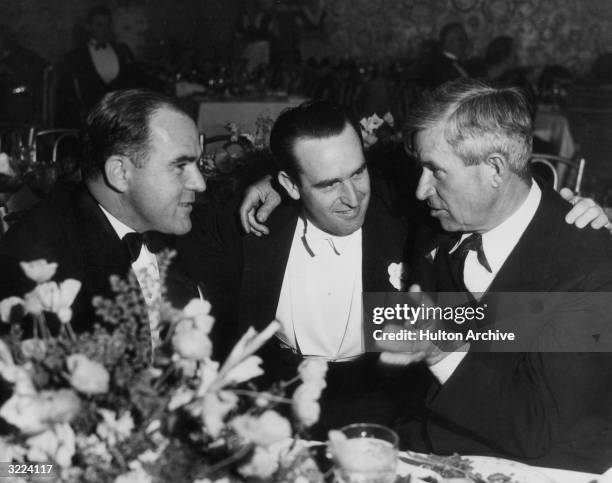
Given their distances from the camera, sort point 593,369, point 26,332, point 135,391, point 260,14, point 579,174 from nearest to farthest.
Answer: point 135,391 < point 593,369 < point 26,332 < point 579,174 < point 260,14

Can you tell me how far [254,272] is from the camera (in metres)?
2.37

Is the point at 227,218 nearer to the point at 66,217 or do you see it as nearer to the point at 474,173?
the point at 66,217

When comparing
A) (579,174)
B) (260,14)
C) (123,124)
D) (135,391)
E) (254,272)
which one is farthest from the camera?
(260,14)

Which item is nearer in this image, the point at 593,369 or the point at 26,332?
the point at 593,369

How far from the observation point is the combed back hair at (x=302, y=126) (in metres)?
2.13

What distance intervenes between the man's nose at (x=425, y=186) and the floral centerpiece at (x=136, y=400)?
1.07 meters

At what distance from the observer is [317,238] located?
2410 millimetres

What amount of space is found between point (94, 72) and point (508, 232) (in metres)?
6.51

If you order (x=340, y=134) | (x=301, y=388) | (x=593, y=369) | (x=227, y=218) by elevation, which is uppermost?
(x=340, y=134)

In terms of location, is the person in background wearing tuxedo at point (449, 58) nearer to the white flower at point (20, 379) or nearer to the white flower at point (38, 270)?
the white flower at point (38, 270)

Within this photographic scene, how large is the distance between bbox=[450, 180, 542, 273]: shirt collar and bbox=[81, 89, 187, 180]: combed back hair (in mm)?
1019

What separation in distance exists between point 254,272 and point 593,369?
1215 mm

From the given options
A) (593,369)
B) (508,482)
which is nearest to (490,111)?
(593,369)

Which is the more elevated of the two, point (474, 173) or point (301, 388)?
point (474, 173)
